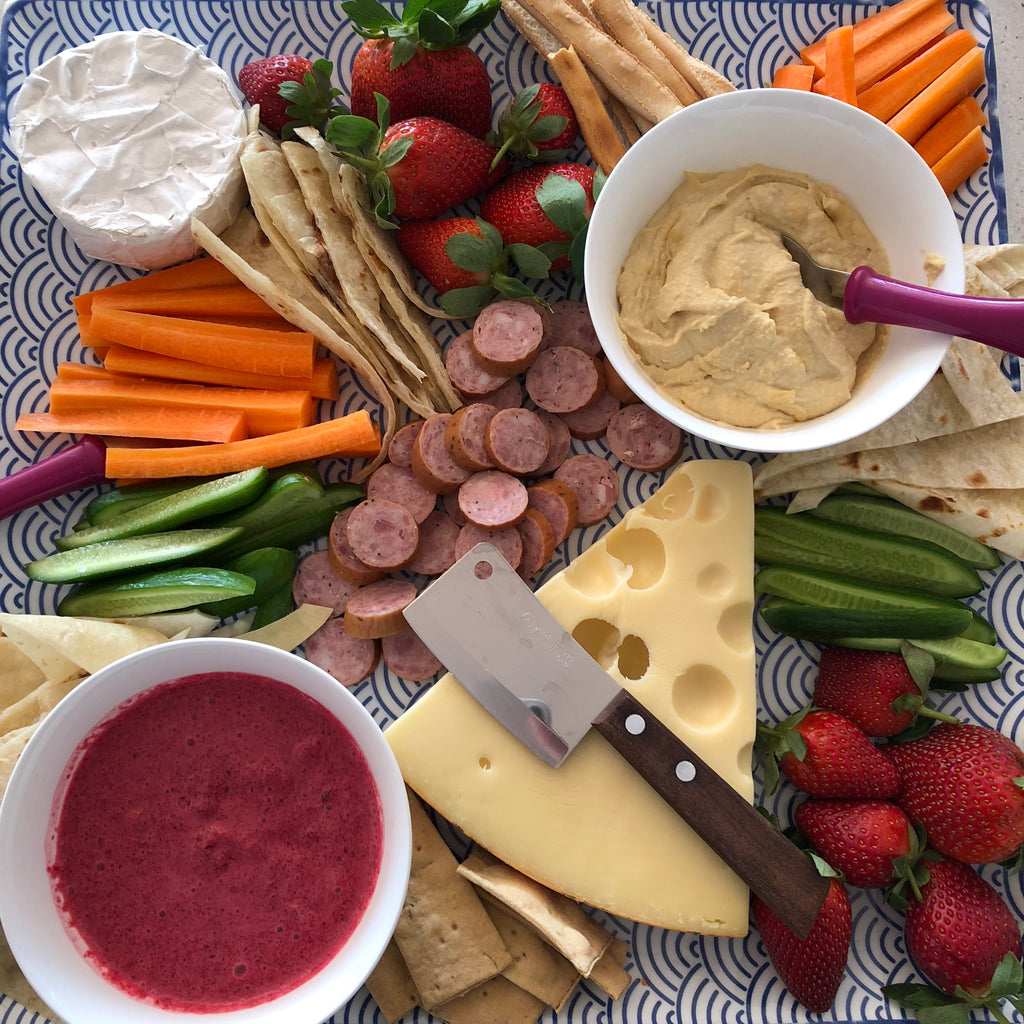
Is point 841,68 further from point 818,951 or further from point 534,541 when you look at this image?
point 818,951

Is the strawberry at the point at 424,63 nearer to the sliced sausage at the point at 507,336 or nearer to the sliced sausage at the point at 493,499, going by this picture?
the sliced sausage at the point at 507,336

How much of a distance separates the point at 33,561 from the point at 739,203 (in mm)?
1754

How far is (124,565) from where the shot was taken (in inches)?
75.5

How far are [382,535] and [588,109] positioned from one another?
41.4 inches

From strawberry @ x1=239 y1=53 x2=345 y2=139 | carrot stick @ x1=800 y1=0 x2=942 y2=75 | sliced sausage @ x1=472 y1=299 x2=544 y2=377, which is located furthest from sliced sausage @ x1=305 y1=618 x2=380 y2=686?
carrot stick @ x1=800 y1=0 x2=942 y2=75

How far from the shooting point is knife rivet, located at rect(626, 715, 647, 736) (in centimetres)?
187

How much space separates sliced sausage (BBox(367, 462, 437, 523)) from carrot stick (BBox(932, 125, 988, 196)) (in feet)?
4.62

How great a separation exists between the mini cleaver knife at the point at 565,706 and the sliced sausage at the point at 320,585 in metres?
0.22

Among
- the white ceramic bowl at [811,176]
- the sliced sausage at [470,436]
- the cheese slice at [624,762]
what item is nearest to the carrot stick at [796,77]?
the white ceramic bowl at [811,176]

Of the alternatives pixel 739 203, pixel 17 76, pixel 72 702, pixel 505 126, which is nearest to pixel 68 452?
pixel 72 702

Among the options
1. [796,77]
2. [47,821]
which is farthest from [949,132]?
[47,821]

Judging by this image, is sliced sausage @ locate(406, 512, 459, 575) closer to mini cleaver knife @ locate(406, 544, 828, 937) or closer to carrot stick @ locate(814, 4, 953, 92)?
mini cleaver knife @ locate(406, 544, 828, 937)

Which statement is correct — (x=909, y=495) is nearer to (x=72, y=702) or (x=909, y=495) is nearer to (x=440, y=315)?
(x=440, y=315)

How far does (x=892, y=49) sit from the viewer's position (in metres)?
2.08
